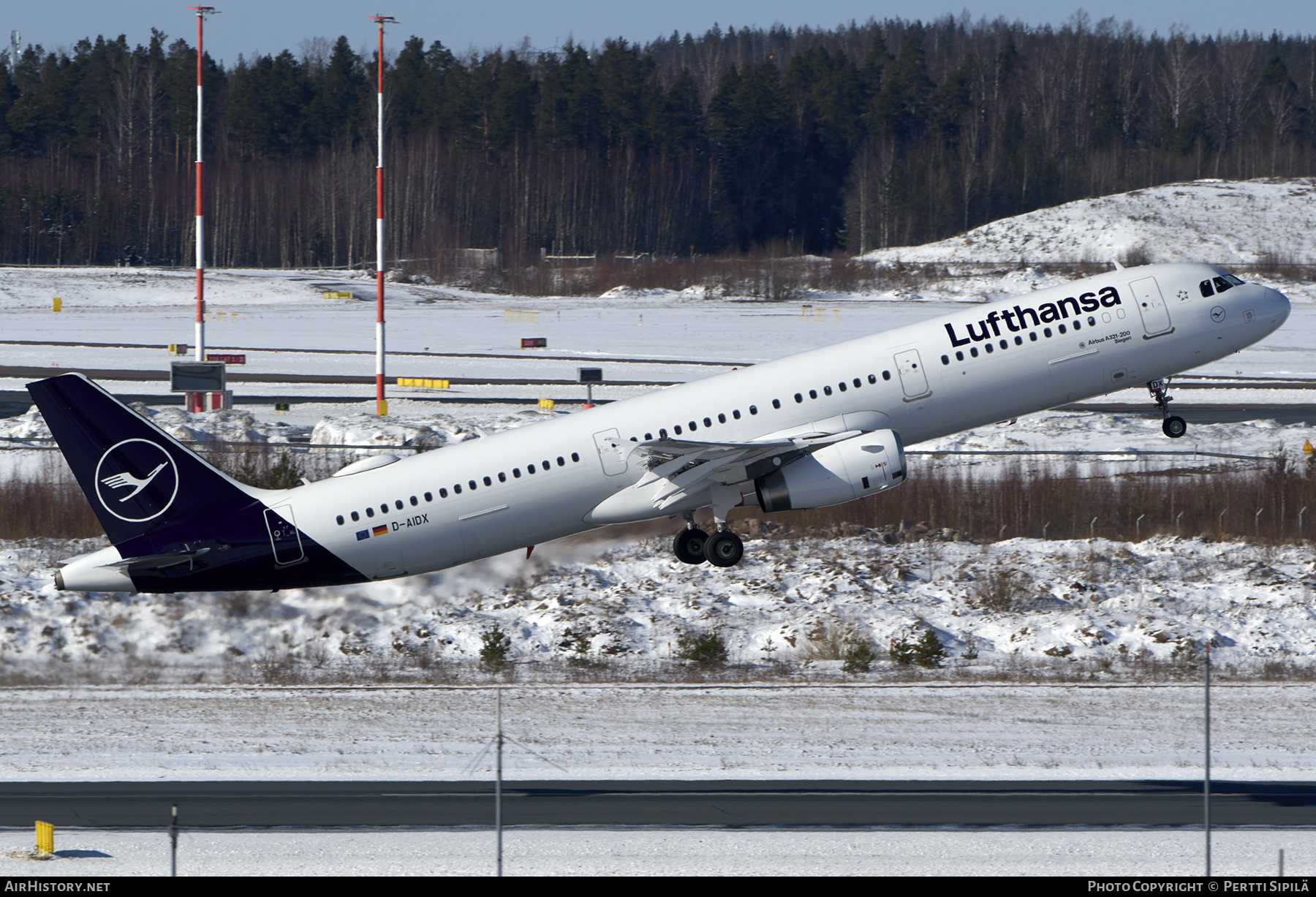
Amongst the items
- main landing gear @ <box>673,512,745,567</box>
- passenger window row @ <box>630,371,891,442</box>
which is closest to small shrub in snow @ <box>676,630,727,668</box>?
main landing gear @ <box>673,512,745,567</box>

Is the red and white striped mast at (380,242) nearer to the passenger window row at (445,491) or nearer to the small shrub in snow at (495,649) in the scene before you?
the small shrub in snow at (495,649)

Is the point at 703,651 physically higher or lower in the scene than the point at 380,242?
lower

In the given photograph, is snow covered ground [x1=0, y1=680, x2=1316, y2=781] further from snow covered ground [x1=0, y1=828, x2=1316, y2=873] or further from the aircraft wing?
the aircraft wing

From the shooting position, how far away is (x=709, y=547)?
4072cm

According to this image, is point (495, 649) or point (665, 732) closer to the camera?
point (665, 732)

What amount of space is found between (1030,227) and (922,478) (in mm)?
115574

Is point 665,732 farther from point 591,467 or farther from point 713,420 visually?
point 713,420

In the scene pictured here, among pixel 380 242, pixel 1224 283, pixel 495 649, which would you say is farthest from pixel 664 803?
pixel 380 242

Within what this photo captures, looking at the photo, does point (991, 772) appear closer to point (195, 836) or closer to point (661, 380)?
point (195, 836)

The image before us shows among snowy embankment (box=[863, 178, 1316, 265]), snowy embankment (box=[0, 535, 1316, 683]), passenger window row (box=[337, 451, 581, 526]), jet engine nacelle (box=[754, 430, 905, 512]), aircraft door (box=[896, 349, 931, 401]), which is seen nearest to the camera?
jet engine nacelle (box=[754, 430, 905, 512])

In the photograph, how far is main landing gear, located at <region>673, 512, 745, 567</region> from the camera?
40469 mm

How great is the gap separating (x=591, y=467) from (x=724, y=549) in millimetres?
4349

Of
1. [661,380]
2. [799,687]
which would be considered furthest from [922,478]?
[661,380]

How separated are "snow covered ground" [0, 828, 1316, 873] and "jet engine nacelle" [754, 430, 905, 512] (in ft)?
30.1
